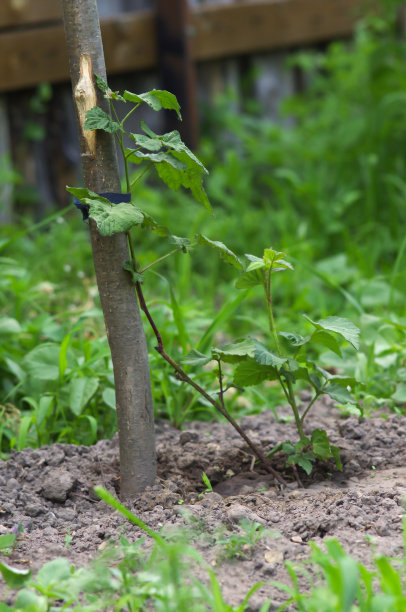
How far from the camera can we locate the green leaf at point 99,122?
1562 millimetres

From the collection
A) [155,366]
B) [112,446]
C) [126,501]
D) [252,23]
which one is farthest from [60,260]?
[252,23]

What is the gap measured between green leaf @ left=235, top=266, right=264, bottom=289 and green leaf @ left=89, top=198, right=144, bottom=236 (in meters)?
0.35

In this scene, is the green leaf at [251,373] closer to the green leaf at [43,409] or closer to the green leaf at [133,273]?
the green leaf at [133,273]

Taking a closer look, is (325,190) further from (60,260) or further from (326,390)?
(326,390)

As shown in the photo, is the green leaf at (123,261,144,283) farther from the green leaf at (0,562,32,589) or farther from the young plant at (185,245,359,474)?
the green leaf at (0,562,32,589)

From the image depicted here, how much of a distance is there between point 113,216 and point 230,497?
0.76 metres

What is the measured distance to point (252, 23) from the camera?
16.5 ft

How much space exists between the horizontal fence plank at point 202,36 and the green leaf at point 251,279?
2.75 metres

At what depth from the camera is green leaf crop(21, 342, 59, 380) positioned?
2.37 m

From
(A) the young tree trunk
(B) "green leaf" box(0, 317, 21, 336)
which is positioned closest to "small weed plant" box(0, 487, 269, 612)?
(A) the young tree trunk

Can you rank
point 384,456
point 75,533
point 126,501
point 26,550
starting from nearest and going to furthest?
point 26,550
point 75,533
point 126,501
point 384,456

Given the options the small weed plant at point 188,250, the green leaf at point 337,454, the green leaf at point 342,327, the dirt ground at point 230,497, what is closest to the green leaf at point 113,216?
the small weed plant at point 188,250

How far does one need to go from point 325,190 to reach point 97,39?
9.48ft

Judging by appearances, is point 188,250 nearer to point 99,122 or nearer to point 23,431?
point 99,122
